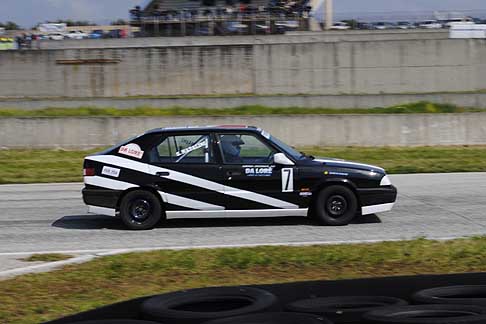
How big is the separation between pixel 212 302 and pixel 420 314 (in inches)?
62.3

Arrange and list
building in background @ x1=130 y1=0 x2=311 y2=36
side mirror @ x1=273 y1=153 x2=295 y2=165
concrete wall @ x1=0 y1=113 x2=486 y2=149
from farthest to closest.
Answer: building in background @ x1=130 y1=0 x2=311 y2=36
concrete wall @ x1=0 y1=113 x2=486 y2=149
side mirror @ x1=273 y1=153 x2=295 y2=165

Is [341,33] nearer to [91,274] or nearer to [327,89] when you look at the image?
[327,89]

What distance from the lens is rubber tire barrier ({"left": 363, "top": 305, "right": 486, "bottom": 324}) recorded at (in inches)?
204

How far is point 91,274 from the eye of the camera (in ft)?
27.7

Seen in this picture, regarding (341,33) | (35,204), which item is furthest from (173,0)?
(35,204)

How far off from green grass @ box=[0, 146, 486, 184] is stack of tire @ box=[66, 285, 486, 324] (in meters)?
12.3

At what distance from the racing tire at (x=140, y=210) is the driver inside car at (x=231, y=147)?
1201mm

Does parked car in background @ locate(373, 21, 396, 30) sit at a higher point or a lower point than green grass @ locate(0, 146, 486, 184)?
higher

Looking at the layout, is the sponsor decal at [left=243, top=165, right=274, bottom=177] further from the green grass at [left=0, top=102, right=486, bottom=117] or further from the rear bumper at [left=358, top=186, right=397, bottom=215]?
the green grass at [left=0, top=102, right=486, bottom=117]

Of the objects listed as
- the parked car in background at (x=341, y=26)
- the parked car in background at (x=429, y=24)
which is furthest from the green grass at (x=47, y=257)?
the parked car in background at (x=429, y=24)

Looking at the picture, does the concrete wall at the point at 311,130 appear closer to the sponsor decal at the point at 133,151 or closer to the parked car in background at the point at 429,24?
the sponsor decal at the point at 133,151

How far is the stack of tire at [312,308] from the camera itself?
5258 millimetres

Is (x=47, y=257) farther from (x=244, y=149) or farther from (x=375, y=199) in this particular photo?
(x=375, y=199)

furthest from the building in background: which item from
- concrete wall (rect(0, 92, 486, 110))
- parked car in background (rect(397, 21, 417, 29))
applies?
concrete wall (rect(0, 92, 486, 110))
